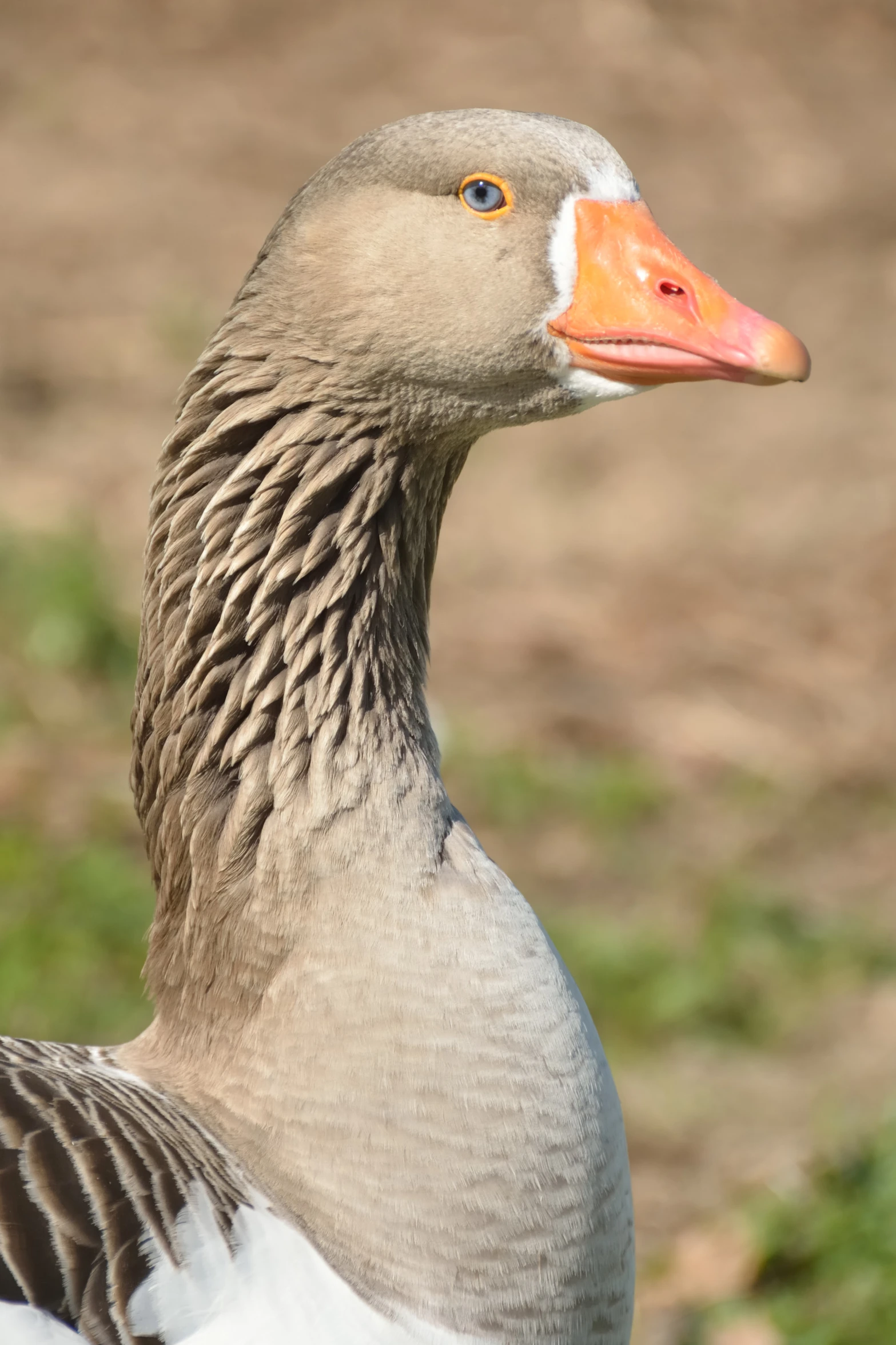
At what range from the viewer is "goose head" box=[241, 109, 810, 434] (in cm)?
234

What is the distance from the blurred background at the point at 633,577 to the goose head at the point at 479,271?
7.71 feet

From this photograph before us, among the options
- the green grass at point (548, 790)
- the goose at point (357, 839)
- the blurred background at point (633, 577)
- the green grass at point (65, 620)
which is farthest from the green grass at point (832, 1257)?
the green grass at point (65, 620)

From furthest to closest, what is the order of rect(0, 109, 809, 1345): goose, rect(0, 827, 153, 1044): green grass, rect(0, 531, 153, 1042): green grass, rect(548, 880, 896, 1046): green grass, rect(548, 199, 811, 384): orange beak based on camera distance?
rect(548, 880, 896, 1046): green grass → rect(0, 531, 153, 1042): green grass → rect(0, 827, 153, 1044): green grass → rect(548, 199, 811, 384): orange beak → rect(0, 109, 809, 1345): goose

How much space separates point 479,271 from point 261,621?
63cm

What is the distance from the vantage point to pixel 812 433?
29.9ft

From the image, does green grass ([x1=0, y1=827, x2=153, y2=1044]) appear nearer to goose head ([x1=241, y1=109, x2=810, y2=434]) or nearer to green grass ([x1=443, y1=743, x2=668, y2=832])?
green grass ([x1=443, y1=743, x2=668, y2=832])

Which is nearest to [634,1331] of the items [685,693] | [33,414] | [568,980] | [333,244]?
[568,980]

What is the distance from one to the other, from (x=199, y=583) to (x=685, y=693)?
15.6ft

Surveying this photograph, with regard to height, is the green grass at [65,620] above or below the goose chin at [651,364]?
above

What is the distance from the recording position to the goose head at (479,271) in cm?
234

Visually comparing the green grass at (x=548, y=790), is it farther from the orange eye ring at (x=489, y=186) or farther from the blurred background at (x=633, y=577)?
the orange eye ring at (x=489, y=186)

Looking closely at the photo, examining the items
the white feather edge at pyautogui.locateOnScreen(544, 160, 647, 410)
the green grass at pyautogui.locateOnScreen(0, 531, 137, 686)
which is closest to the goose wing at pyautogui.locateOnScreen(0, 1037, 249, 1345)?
the white feather edge at pyautogui.locateOnScreen(544, 160, 647, 410)

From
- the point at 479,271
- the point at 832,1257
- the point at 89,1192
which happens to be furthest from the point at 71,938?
the point at 479,271

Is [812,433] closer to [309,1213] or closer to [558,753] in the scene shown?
[558,753]
